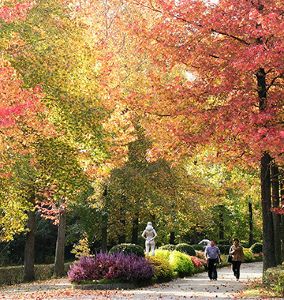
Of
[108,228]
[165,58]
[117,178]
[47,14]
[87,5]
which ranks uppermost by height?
[87,5]

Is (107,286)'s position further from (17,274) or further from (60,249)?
(17,274)

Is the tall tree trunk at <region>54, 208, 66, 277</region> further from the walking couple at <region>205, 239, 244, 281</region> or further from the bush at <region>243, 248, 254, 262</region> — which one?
the bush at <region>243, 248, 254, 262</region>

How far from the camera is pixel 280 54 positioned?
45.5ft

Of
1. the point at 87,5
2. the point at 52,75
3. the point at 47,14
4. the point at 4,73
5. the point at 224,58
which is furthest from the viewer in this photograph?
the point at 87,5

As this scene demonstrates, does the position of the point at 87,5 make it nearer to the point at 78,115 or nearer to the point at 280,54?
the point at 78,115

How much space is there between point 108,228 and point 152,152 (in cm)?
1693

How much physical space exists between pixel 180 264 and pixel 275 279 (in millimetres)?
10310

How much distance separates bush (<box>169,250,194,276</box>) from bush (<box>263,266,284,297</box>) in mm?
8695

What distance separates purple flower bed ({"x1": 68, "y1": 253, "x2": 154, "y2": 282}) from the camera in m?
17.6

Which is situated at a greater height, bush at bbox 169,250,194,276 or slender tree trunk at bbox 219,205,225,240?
slender tree trunk at bbox 219,205,225,240

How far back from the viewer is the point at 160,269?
2008 centimetres

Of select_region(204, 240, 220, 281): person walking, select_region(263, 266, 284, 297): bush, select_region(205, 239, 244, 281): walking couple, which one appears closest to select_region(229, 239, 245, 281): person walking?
select_region(205, 239, 244, 281): walking couple

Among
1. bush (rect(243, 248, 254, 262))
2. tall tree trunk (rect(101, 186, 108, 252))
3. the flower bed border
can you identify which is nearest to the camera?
the flower bed border

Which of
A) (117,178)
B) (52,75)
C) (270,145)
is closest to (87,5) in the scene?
(117,178)
